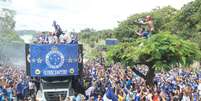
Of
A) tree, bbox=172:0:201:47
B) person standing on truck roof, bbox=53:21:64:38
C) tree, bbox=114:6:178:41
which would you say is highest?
person standing on truck roof, bbox=53:21:64:38

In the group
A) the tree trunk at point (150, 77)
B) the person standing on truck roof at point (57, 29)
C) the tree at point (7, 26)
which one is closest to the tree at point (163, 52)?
the tree trunk at point (150, 77)

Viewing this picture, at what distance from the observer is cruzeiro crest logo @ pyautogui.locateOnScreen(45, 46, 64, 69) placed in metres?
25.8

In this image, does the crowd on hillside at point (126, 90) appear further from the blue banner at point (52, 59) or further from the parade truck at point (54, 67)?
the blue banner at point (52, 59)

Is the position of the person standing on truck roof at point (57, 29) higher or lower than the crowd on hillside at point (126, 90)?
higher

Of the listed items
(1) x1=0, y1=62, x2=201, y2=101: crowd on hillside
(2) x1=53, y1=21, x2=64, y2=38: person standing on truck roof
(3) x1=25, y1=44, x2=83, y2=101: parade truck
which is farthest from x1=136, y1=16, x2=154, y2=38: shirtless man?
(2) x1=53, y1=21, x2=64, y2=38: person standing on truck roof

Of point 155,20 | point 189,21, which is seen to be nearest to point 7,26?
point 155,20

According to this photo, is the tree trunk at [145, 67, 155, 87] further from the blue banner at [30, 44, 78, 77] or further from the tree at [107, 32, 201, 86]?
the blue banner at [30, 44, 78, 77]

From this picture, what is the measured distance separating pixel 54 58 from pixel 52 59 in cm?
14

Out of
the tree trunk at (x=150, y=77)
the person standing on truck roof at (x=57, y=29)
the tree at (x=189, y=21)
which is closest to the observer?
the tree trunk at (x=150, y=77)

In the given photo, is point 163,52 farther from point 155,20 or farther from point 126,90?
point 155,20

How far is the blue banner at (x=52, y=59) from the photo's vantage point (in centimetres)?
2566

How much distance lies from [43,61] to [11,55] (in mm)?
80882

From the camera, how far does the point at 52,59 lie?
25.9m

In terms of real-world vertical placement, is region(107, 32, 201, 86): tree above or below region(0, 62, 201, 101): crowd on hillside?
above
